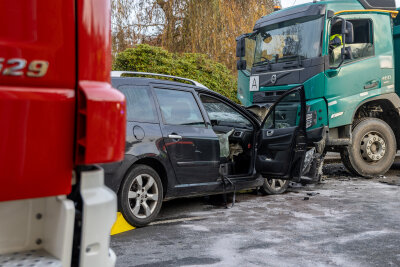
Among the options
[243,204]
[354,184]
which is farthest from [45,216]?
[354,184]

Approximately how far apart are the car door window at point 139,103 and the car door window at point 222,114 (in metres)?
1.12

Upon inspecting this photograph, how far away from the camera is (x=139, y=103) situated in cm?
537

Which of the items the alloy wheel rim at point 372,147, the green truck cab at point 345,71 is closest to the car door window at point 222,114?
the green truck cab at point 345,71

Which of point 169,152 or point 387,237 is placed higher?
point 169,152

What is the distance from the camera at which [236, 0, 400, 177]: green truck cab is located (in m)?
8.91

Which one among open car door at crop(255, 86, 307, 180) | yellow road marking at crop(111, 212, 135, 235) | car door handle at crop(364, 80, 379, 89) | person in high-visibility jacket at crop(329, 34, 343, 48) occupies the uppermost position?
person in high-visibility jacket at crop(329, 34, 343, 48)

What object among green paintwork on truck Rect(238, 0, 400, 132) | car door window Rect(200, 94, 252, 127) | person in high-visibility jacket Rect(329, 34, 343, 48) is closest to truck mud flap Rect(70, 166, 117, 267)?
car door window Rect(200, 94, 252, 127)

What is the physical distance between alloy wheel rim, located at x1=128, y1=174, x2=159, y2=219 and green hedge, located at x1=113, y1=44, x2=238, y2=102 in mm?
7598

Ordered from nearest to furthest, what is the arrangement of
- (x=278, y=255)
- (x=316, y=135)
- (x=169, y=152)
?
1. (x=278, y=255)
2. (x=169, y=152)
3. (x=316, y=135)

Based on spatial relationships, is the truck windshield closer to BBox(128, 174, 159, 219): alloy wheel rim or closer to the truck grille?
the truck grille

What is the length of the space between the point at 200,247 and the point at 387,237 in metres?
2.04

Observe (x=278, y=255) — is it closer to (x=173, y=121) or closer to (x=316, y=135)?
(x=173, y=121)

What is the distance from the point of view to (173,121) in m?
5.68

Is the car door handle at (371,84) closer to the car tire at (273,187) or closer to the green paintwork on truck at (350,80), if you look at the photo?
the green paintwork on truck at (350,80)
